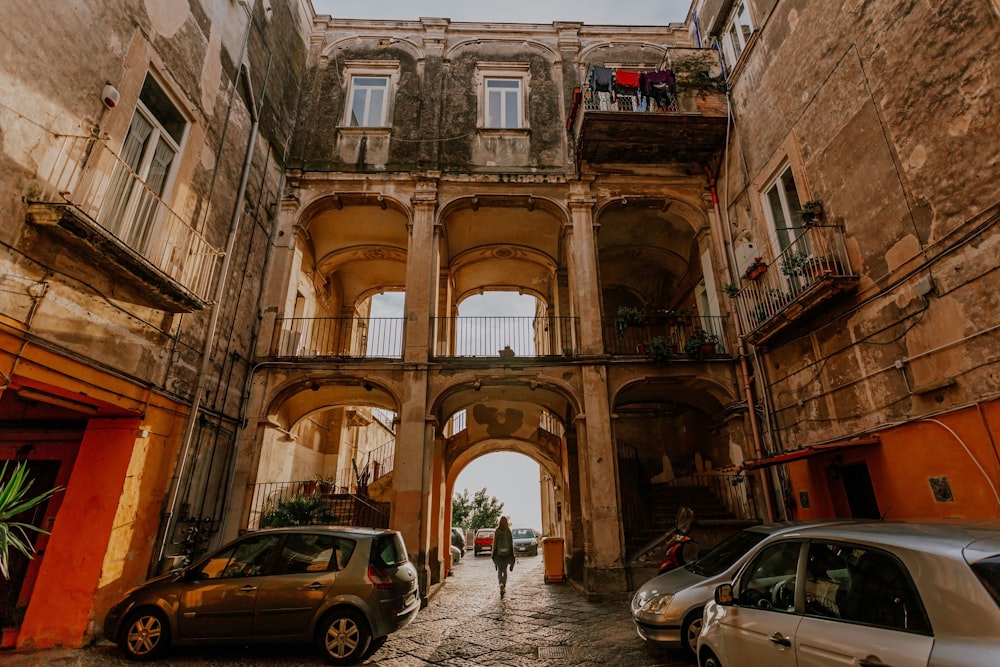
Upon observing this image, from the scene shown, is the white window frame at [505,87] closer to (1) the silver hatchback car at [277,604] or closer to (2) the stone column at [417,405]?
(2) the stone column at [417,405]

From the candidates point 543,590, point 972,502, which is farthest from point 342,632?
point 972,502

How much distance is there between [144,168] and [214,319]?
112 inches

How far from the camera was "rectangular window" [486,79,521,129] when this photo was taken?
14.7 meters

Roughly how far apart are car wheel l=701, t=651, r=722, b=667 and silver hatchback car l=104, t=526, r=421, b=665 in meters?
3.56

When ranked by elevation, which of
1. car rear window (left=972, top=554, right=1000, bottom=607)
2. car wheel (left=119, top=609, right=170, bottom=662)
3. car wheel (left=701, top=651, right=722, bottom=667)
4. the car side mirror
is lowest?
car wheel (left=119, top=609, right=170, bottom=662)

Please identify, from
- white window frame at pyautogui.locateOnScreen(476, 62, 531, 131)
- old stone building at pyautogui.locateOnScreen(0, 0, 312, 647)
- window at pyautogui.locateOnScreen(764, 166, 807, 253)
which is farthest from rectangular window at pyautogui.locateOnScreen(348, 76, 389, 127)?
window at pyautogui.locateOnScreen(764, 166, 807, 253)

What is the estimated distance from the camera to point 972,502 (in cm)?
588

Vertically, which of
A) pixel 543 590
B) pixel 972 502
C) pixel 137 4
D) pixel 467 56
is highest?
pixel 467 56

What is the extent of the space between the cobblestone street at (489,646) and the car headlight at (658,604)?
1.66 ft

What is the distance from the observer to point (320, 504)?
10.9 metres

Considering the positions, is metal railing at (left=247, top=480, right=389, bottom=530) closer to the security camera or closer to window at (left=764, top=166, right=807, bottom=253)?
Answer: the security camera

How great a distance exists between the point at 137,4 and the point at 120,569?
330 inches

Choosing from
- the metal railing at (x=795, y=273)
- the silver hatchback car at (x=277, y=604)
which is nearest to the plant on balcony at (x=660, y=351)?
the metal railing at (x=795, y=273)

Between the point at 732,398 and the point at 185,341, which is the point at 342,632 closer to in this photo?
the point at 185,341
